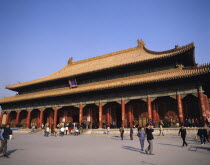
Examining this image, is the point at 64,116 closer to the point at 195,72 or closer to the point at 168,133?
the point at 168,133

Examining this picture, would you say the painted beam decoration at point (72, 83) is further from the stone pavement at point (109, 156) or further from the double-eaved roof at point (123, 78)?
the stone pavement at point (109, 156)

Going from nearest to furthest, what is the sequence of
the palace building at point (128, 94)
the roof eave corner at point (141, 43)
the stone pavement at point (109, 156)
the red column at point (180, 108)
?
the stone pavement at point (109, 156) < the red column at point (180, 108) < the palace building at point (128, 94) < the roof eave corner at point (141, 43)

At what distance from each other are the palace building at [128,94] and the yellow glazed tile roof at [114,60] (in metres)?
0.14

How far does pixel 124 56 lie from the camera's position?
2769 cm

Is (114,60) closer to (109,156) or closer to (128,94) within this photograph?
(128,94)

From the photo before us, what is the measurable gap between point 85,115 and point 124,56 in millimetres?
11422

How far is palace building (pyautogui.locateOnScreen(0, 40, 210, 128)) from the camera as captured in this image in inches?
690

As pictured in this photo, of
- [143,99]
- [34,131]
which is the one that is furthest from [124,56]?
[34,131]

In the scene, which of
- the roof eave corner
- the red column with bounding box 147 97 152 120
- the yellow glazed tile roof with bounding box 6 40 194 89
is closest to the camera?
the red column with bounding box 147 97 152 120

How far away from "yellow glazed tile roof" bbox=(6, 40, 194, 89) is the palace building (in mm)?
141

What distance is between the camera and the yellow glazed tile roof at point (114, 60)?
2117 centimetres

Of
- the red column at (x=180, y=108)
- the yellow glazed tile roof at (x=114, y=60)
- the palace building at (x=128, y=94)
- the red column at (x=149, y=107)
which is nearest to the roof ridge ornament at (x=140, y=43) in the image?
the yellow glazed tile roof at (x=114, y=60)

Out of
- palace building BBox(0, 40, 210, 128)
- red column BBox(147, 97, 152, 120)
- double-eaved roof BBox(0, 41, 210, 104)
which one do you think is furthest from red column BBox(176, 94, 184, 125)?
red column BBox(147, 97, 152, 120)

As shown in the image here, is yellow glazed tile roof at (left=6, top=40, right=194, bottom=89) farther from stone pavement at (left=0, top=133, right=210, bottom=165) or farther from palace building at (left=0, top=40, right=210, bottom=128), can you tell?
stone pavement at (left=0, top=133, right=210, bottom=165)
